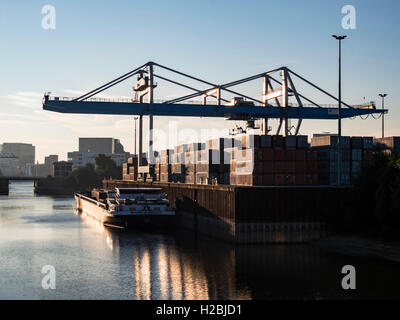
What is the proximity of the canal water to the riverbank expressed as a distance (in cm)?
153

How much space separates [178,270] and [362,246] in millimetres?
18693

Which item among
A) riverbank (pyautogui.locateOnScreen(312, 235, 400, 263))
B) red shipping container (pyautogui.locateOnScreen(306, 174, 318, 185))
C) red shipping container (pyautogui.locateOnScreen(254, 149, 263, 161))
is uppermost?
red shipping container (pyautogui.locateOnScreen(254, 149, 263, 161))

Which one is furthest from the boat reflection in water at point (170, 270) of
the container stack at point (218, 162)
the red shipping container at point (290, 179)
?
the red shipping container at point (290, 179)

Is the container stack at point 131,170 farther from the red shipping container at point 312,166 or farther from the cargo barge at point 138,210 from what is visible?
the red shipping container at point 312,166

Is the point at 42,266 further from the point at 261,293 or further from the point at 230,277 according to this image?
the point at 261,293

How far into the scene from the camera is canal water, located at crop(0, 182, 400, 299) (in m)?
36.7

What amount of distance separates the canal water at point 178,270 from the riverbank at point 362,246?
1.53 meters

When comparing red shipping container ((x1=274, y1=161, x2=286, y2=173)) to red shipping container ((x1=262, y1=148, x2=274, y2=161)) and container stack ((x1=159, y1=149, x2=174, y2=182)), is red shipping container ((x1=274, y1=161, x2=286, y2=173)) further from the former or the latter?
container stack ((x1=159, y1=149, x2=174, y2=182))

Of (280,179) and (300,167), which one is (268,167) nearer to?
(280,179)

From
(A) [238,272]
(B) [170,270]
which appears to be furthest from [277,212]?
(B) [170,270]

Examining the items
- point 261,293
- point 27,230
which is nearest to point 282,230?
point 261,293

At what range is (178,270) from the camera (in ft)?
147

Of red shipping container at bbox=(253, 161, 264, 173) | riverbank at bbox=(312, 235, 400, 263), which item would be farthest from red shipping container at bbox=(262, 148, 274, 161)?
riverbank at bbox=(312, 235, 400, 263)

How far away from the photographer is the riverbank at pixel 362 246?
49.2 m
